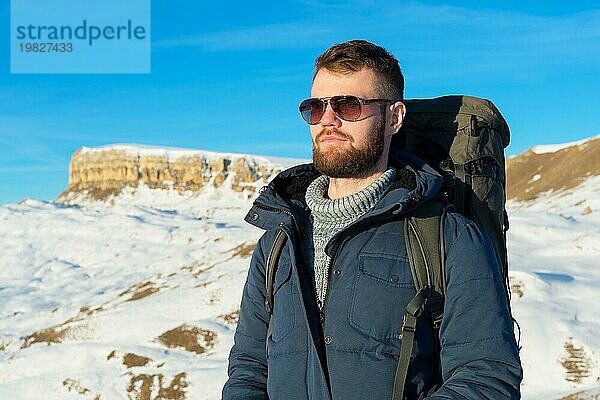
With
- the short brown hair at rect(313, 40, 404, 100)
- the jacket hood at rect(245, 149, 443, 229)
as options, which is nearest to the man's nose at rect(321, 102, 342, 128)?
the short brown hair at rect(313, 40, 404, 100)

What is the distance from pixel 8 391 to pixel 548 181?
64.6 metres

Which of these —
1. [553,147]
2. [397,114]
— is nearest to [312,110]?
[397,114]

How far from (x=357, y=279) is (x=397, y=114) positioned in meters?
1.14

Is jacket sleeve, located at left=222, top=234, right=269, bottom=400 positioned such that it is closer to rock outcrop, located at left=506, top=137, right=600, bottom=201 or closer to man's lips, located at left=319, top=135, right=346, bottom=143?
man's lips, located at left=319, top=135, right=346, bottom=143

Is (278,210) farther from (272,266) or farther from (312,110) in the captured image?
(312,110)

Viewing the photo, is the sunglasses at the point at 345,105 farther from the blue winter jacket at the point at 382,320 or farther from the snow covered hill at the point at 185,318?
the snow covered hill at the point at 185,318

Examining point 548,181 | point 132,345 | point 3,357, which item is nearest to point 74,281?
point 3,357

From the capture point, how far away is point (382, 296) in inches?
151

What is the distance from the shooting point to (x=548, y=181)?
249 feet

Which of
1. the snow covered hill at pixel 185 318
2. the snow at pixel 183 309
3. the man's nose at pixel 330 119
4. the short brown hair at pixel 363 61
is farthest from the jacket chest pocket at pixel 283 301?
the snow at pixel 183 309

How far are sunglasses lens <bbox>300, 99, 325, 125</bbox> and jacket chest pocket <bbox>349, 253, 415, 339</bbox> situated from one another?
3.31 feet

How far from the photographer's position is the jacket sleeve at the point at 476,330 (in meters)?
3.54

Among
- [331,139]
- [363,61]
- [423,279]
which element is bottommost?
[423,279]

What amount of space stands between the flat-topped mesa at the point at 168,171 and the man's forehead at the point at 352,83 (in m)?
160
